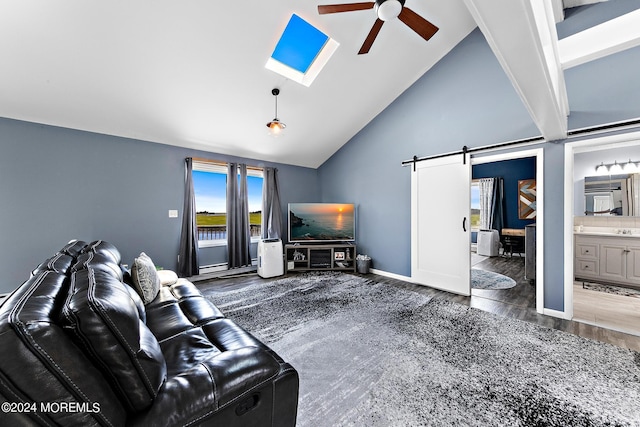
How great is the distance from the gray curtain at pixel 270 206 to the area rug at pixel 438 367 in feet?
7.04

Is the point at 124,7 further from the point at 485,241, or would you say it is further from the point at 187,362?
the point at 485,241

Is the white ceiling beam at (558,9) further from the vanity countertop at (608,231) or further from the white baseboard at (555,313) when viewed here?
the white baseboard at (555,313)

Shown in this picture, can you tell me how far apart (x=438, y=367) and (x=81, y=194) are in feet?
14.7

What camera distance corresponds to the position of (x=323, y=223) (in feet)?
15.9

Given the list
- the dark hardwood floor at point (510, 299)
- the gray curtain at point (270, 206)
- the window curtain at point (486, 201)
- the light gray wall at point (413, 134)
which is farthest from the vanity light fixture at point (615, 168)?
the gray curtain at point (270, 206)

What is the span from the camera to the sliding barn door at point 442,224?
3.48 meters

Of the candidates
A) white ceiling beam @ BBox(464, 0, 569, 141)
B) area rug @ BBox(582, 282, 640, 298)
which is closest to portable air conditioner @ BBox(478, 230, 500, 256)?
area rug @ BBox(582, 282, 640, 298)

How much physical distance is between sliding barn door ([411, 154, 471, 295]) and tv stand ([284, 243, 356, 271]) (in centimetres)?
125

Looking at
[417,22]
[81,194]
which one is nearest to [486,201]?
[417,22]

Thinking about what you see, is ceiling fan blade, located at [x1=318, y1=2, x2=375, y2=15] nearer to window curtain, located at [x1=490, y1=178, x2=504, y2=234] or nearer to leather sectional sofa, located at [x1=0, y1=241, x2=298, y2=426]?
leather sectional sofa, located at [x1=0, y1=241, x2=298, y2=426]

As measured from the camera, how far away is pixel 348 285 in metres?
3.84

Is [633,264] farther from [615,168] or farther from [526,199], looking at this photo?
[526,199]

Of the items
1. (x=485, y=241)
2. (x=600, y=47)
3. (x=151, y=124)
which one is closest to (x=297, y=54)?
(x=151, y=124)

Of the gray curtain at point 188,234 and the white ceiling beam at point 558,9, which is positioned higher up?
the white ceiling beam at point 558,9
